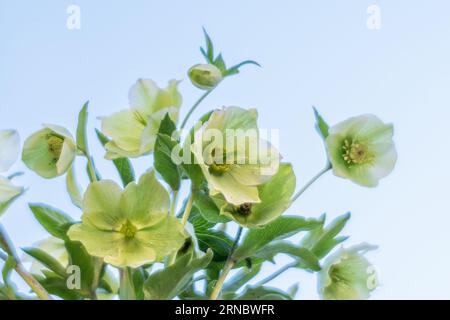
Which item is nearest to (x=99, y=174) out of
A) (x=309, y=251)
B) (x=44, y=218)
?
(x=44, y=218)

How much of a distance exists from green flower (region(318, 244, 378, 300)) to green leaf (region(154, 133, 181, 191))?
0.12m

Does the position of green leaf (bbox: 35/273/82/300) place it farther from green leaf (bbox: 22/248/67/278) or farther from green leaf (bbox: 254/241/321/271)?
green leaf (bbox: 254/241/321/271)

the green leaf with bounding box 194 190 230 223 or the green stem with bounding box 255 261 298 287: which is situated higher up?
the green leaf with bounding box 194 190 230 223

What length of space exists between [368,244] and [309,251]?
5 centimetres

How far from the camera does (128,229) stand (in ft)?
1.56

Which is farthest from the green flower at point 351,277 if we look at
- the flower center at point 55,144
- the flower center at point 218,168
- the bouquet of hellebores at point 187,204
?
the flower center at point 55,144

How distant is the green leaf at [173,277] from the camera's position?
1.49ft

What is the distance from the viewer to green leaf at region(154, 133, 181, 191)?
18.7 inches

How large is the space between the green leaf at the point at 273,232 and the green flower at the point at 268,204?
14mm

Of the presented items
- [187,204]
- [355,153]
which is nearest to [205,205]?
[187,204]

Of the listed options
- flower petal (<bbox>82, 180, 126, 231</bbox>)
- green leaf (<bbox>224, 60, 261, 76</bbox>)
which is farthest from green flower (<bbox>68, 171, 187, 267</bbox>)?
green leaf (<bbox>224, 60, 261, 76</bbox>)

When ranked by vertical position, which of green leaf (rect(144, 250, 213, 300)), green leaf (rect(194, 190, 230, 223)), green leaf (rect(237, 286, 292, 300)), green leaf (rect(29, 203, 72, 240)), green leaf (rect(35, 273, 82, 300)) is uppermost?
green leaf (rect(194, 190, 230, 223))

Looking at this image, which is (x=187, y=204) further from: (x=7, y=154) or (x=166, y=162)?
(x=7, y=154)
